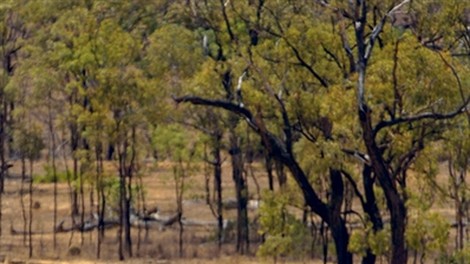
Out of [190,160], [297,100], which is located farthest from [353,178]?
[190,160]

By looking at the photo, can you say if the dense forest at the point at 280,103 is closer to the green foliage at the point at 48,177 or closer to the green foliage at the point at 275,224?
the green foliage at the point at 275,224

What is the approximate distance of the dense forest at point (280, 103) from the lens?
23078 millimetres

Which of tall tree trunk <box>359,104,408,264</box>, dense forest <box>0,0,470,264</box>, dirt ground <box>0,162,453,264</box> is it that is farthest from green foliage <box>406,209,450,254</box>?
dirt ground <box>0,162,453,264</box>

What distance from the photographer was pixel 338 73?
25.7m

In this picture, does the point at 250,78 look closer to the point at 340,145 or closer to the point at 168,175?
the point at 340,145

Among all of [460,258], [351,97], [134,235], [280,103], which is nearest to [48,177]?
[134,235]

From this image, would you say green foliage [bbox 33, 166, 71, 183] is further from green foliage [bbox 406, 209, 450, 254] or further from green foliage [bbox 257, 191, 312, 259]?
green foliage [bbox 406, 209, 450, 254]

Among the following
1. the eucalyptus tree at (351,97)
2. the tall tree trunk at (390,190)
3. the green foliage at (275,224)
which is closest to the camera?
the tall tree trunk at (390,190)

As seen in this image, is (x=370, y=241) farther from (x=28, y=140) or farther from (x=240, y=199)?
(x=28, y=140)

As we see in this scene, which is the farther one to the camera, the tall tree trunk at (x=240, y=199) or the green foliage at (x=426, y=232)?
the tall tree trunk at (x=240, y=199)

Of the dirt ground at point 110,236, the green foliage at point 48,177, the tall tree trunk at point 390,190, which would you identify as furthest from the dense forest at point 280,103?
the green foliage at point 48,177

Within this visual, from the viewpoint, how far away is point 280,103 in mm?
24812

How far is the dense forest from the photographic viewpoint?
909 inches

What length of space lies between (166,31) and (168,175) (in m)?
11.9
